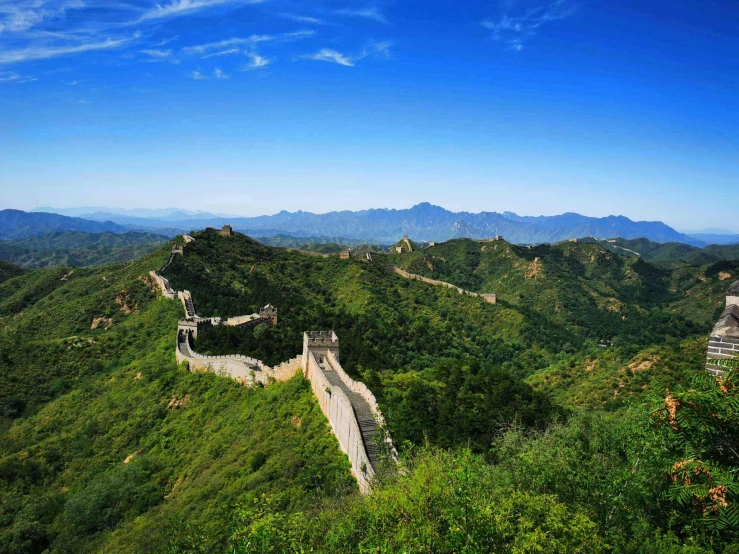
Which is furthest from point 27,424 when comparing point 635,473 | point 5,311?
point 5,311

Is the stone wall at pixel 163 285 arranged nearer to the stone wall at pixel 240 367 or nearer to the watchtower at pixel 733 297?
the stone wall at pixel 240 367

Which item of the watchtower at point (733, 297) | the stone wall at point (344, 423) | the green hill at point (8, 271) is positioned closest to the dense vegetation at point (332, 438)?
the stone wall at point (344, 423)

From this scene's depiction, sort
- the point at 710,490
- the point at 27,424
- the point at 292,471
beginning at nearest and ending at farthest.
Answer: the point at 710,490, the point at 292,471, the point at 27,424

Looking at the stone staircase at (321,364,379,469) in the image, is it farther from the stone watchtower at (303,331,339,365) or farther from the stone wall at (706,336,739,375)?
the stone wall at (706,336,739,375)

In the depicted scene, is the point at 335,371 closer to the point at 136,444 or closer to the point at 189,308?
the point at 136,444

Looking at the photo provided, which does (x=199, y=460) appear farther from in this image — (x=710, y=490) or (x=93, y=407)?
(x=710, y=490)

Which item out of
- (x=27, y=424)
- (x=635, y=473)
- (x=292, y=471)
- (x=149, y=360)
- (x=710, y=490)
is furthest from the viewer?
(x=149, y=360)

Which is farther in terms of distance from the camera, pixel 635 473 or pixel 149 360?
pixel 149 360
